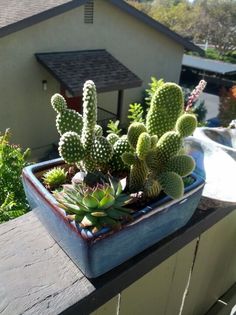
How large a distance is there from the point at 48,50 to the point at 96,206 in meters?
10.00

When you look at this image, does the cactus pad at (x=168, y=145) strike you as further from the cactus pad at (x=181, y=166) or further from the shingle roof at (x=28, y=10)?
the shingle roof at (x=28, y=10)

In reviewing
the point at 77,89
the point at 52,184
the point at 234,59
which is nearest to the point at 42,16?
the point at 77,89

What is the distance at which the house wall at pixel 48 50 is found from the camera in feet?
31.3

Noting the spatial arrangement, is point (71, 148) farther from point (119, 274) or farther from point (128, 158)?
point (119, 274)

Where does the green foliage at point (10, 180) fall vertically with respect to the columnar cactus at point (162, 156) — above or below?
below

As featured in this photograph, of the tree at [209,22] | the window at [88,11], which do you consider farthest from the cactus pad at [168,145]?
the tree at [209,22]

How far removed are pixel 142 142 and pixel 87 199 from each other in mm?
271

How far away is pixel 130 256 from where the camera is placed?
1.18 meters

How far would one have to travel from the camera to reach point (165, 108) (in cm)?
126

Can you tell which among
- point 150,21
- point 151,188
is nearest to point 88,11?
point 150,21

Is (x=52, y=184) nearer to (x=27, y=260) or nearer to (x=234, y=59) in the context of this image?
(x=27, y=260)

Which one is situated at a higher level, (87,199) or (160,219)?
(87,199)

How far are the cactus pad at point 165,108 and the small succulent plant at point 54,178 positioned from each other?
37 centimetres

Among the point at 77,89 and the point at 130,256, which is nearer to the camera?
the point at 130,256
